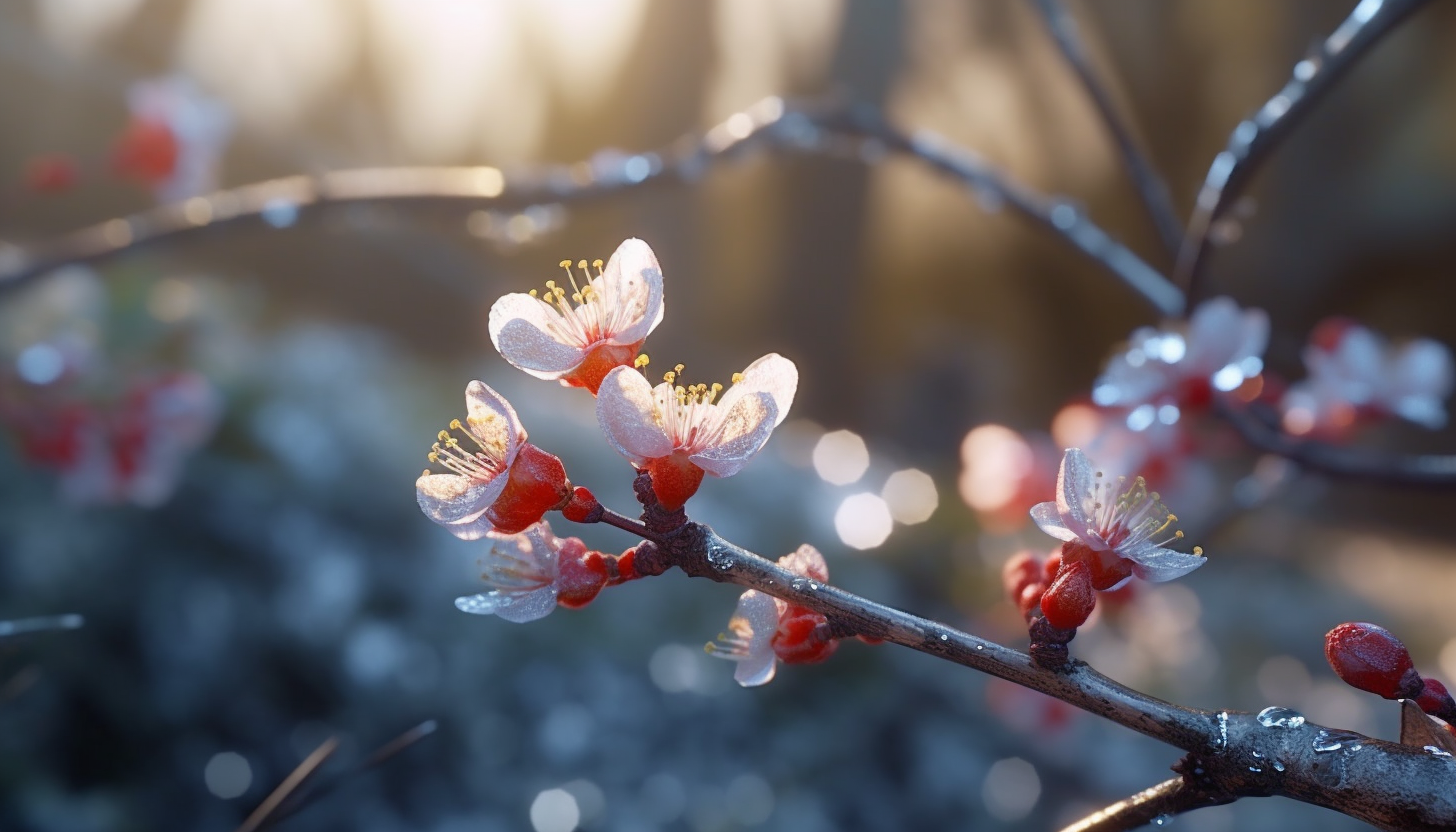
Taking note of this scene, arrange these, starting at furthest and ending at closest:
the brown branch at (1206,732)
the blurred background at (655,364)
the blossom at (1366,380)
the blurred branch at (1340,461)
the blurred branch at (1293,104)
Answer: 1. the blurred background at (655,364)
2. the blossom at (1366,380)
3. the blurred branch at (1340,461)
4. the blurred branch at (1293,104)
5. the brown branch at (1206,732)

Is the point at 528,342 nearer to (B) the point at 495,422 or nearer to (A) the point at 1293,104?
(B) the point at 495,422

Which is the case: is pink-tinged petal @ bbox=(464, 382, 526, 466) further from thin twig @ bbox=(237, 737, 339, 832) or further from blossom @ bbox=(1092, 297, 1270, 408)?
blossom @ bbox=(1092, 297, 1270, 408)

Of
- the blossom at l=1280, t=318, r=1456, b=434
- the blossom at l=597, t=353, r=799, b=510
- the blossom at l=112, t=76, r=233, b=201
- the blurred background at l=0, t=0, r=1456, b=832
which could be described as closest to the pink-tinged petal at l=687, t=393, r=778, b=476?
the blossom at l=597, t=353, r=799, b=510

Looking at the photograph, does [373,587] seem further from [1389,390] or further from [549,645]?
[1389,390]

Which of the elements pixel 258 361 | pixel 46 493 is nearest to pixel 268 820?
pixel 46 493

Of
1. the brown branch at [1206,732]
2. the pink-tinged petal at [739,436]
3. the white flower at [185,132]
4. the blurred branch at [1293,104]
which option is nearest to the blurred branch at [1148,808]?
the brown branch at [1206,732]

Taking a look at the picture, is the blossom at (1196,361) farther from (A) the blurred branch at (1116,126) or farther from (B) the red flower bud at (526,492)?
(B) the red flower bud at (526,492)
